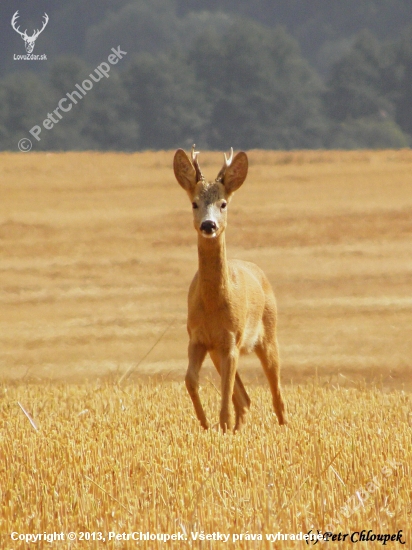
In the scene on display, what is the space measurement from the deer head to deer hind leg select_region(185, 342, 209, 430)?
33.7 inches

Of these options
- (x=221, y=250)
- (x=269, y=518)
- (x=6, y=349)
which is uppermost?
(x=221, y=250)

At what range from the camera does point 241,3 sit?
105250 mm

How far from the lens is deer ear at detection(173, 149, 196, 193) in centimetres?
784

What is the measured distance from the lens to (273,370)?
28.7 feet

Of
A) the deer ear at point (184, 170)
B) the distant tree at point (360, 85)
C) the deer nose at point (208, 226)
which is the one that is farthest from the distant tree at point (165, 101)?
the deer nose at point (208, 226)

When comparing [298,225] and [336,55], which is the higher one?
[336,55]

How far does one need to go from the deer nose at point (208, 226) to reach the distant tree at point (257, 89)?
45.9 metres

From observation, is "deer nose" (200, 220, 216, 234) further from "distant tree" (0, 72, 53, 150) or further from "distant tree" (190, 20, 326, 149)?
"distant tree" (0, 72, 53, 150)

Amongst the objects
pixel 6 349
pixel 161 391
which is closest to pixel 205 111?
pixel 6 349

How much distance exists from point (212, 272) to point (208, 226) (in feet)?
1.86

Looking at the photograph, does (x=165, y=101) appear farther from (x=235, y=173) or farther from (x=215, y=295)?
(x=215, y=295)

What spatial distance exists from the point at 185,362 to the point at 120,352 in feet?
3.93

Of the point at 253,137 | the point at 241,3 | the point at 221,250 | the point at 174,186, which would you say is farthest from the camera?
the point at 241,3

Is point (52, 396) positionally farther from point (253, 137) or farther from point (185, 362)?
point (253, 137)
